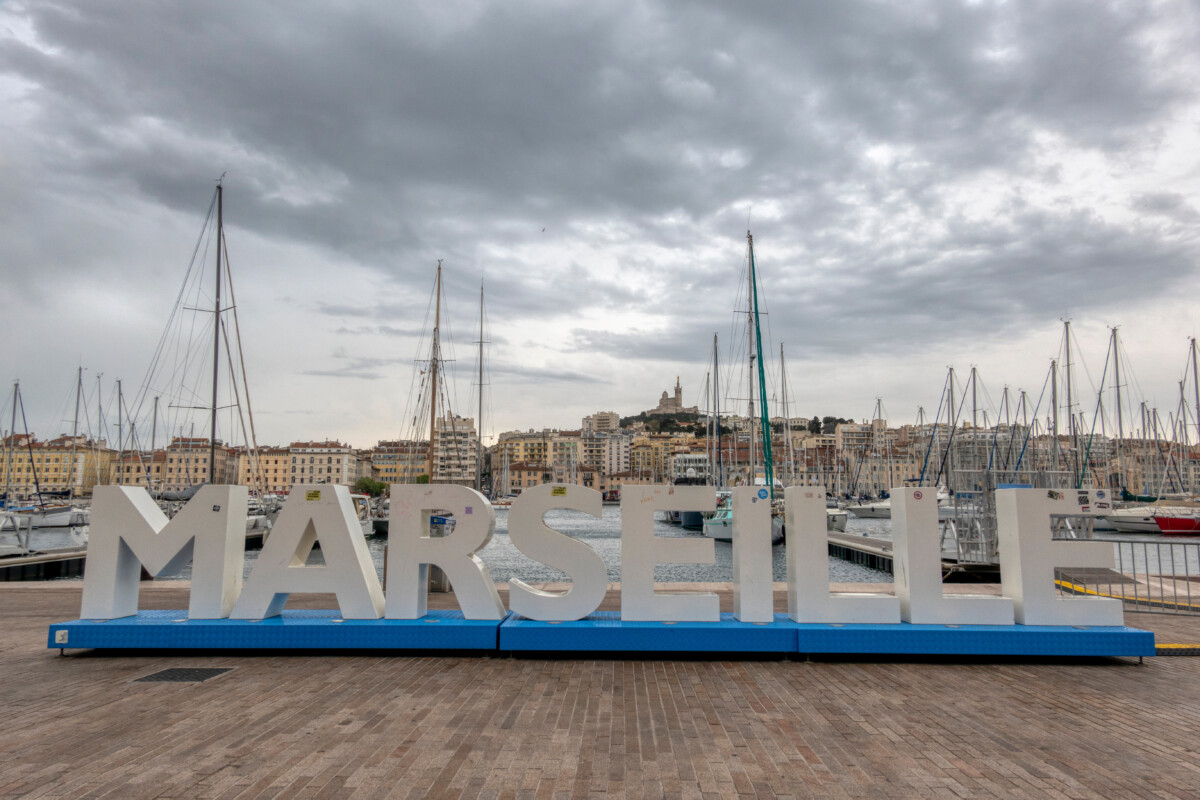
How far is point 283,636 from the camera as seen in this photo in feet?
27.9

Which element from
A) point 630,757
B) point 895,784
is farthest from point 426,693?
point 895,784

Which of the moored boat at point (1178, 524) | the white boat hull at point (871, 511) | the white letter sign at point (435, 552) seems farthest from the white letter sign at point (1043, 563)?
the white boat hull at point (871, 511)

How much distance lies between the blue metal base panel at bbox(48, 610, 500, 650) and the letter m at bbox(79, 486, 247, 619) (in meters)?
0.32

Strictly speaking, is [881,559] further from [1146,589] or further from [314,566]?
[314,566]

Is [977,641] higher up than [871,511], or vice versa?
[977,641]

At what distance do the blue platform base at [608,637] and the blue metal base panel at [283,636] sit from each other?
13 mm

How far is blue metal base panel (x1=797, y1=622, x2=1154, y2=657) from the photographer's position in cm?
823

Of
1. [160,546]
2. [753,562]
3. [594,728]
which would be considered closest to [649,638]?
[753,562]

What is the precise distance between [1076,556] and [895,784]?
582cm

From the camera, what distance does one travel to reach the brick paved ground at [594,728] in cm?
467

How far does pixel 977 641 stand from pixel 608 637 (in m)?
4.54

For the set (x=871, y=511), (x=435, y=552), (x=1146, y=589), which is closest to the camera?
(x=435, y=552)

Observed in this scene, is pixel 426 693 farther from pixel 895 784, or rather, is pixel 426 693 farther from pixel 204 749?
pixel 895 784

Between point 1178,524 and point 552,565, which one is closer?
point 552,565
